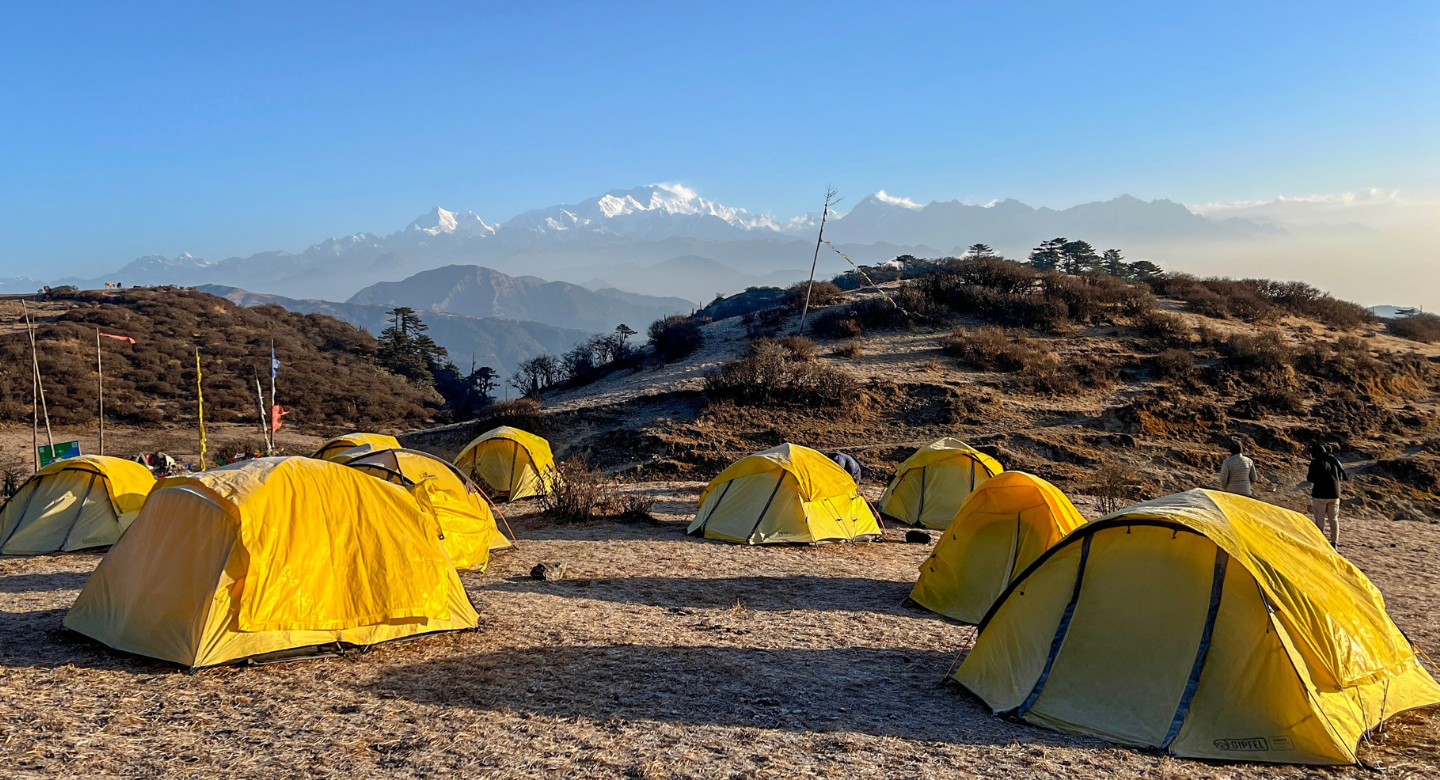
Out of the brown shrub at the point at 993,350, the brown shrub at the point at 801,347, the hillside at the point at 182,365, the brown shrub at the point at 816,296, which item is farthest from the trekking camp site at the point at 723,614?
the brown shrub at the point at 816,296

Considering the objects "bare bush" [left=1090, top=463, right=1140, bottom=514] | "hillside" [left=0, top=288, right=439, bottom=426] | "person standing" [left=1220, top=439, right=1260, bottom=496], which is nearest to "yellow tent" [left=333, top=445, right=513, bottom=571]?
"bare bush" [left=1090, top=463, right=1140, bottom=514]

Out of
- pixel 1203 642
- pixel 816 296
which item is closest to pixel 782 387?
pixel 816 296

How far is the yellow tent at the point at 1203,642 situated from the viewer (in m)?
5.25

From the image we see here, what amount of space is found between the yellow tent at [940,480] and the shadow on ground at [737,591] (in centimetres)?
451

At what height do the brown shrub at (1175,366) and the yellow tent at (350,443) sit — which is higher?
the brown shrub at (1175,366)

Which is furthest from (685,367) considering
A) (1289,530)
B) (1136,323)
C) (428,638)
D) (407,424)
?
(1289,530)

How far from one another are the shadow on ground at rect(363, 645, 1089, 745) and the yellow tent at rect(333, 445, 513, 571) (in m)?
3.80

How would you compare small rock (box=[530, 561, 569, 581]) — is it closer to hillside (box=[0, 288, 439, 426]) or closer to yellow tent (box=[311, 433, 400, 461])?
yellow tent (box=[311, 433, 400, 461])

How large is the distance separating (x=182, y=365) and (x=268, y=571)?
37.5 meters

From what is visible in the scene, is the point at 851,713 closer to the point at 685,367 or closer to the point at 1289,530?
the point at 1289,530

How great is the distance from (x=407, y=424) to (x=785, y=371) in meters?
19.6

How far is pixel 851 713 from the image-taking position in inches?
235

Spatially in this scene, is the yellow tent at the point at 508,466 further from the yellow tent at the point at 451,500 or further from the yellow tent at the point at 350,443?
the yellow tent at the point at 451,500

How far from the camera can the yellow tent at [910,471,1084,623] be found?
945cm
